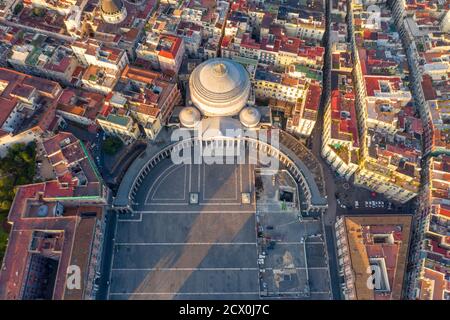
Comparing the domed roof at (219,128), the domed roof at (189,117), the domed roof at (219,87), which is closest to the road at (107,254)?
the domed roof at (189,117)

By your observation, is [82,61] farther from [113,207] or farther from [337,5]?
[337,5]

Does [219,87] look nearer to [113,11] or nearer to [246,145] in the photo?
[246,145]

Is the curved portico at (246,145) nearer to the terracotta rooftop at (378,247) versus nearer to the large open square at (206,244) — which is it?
the large open square at (206,244)

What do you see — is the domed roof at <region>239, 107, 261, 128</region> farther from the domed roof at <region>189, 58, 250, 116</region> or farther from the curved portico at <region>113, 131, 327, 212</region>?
the curved portico at <region>113, 131, 327, 212</region>

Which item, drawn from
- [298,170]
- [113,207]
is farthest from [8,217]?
[298,170]

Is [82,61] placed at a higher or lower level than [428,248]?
higher
